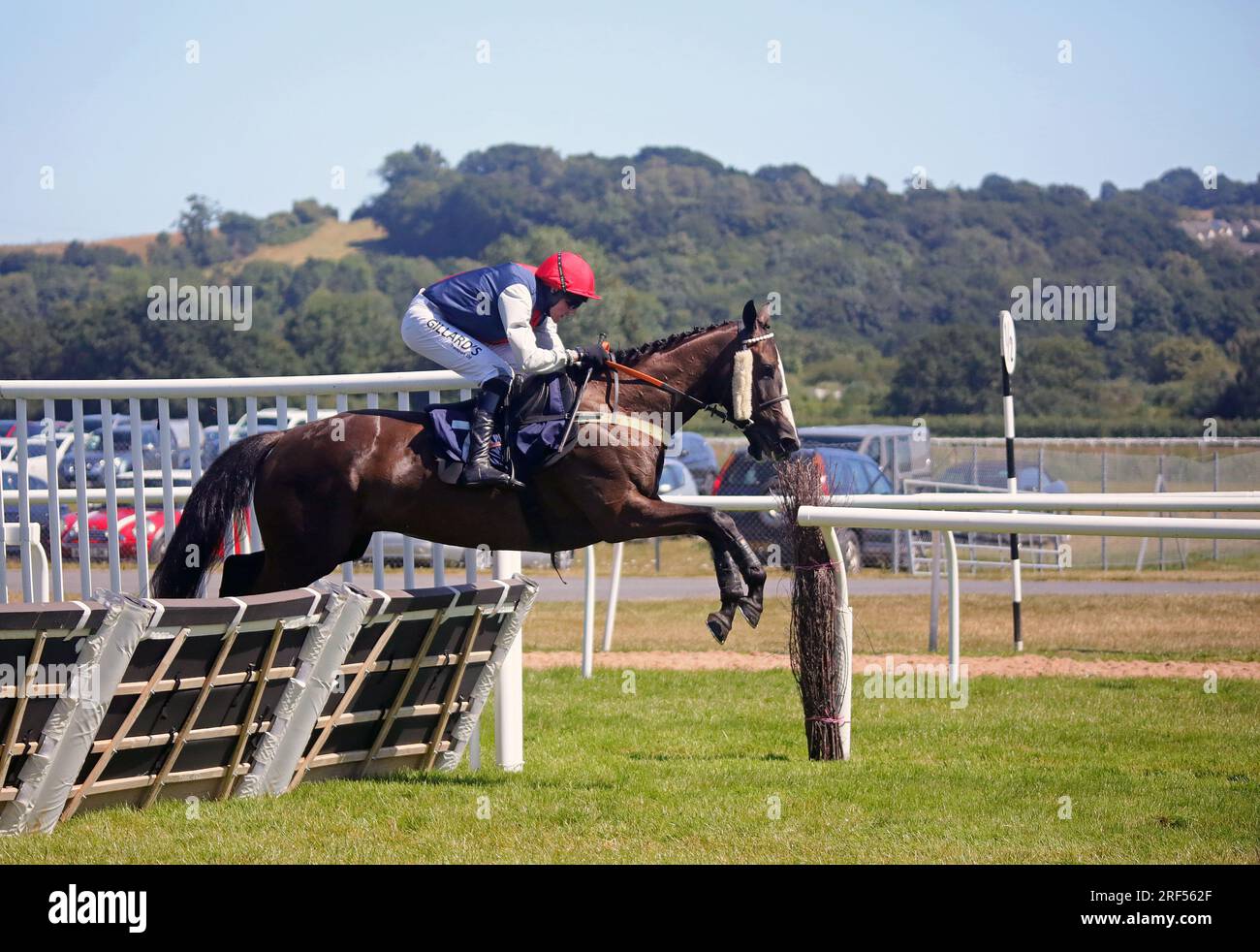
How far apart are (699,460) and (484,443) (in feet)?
58.6

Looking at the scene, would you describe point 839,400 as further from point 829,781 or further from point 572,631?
point 829,781

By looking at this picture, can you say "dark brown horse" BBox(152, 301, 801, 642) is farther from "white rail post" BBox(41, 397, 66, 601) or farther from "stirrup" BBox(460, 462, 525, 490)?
"white rail post" BBox(41, 397, 66, 601)

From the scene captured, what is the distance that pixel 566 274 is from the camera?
6.52 m

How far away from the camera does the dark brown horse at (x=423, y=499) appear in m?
6.38

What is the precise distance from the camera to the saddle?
20.8 ft

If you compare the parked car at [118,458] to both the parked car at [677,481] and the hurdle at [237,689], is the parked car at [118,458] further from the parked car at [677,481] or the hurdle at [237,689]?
the hurdle at [237,689]

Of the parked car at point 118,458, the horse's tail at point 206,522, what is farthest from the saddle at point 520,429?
the parked car at point 118,458

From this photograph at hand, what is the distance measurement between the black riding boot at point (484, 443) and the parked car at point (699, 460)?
15.1 m

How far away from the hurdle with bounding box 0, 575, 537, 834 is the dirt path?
13.3 feet

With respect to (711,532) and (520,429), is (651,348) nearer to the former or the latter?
(520,429)

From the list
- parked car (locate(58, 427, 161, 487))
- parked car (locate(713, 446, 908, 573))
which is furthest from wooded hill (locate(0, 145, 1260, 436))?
Result: parked car (locate(58, 427, 161, 487))

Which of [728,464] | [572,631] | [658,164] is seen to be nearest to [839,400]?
[728,464]

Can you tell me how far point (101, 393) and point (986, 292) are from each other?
243 feet
